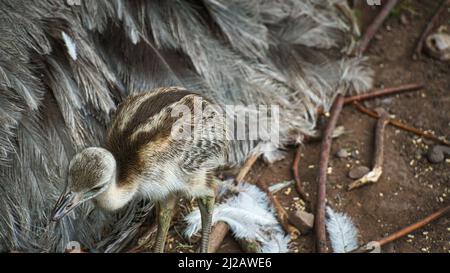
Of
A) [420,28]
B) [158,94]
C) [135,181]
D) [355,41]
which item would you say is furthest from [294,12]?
[135,181]

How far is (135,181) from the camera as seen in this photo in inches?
80.1

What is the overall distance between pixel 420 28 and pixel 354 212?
3.48 ft

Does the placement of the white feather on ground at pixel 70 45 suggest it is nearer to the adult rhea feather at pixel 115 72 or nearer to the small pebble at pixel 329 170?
the adult rhea feather at pixel 115 72

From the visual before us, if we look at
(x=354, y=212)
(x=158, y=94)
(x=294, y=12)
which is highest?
(x=158, y=94)

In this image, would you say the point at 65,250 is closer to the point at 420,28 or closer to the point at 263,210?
the point at 263,210

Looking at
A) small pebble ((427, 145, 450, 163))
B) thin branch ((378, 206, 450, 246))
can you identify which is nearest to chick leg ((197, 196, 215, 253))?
thin branch ((378, 206, 450, 246))

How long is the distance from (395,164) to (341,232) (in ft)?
1.35

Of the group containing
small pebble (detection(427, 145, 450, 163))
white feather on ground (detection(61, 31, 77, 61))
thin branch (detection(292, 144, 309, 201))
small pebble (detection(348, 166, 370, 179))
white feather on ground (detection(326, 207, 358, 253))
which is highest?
white feather on ground (detection(61, 31, 77, 61))

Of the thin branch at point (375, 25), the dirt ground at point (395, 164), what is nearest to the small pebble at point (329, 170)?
the dirt ground at point (395, 164)

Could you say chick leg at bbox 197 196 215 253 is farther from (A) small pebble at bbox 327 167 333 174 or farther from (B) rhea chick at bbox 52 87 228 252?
(A) small pebble at bbox 327 167 333 174

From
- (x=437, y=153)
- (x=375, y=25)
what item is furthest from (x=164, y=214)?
(x=375, y=25)

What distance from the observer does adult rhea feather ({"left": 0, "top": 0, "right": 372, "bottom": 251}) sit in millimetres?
2197

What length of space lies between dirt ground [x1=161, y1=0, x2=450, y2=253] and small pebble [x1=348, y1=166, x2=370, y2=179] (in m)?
0.02

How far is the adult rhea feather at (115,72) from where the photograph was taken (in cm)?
220
